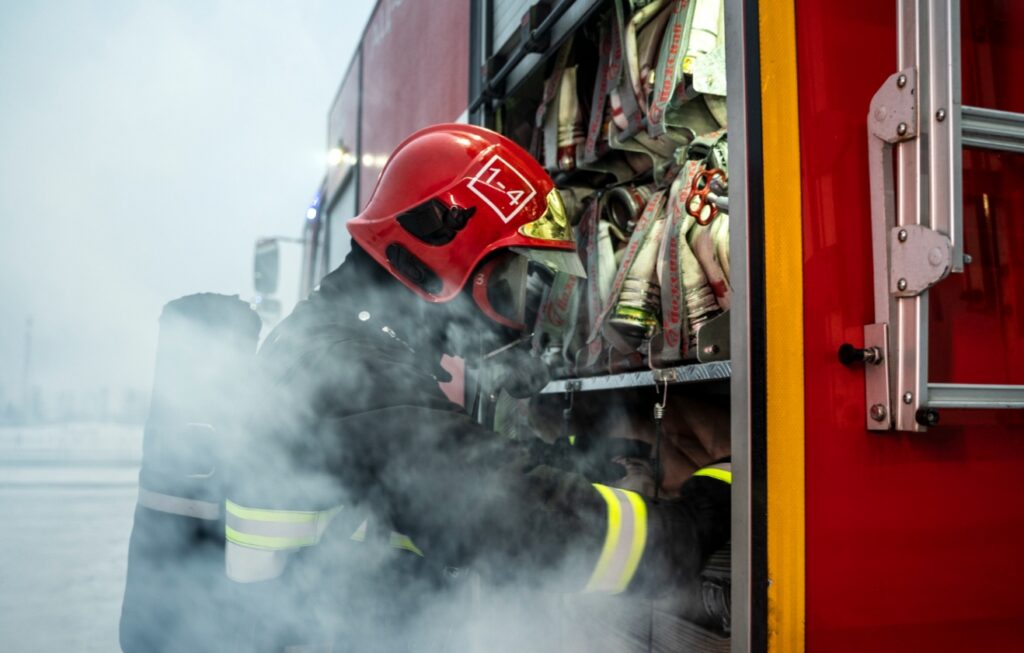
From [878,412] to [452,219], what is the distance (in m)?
1.09

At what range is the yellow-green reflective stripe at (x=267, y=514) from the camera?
151cm

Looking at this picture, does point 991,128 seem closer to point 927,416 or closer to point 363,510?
point 927,416

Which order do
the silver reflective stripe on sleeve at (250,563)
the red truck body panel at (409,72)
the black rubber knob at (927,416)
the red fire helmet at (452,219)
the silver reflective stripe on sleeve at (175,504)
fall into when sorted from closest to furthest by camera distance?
1. the black rubber knob at (927,416)
2. the silver reflective stripe on sleeve at (250,563)
3. the silver reflective stripe on sleeve at (175,504)
4. the red fire helmet at (452,219)
5. the red truck body panel at (409,72)

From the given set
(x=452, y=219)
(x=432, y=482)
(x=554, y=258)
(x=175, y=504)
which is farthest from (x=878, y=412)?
(x=175, y=504)

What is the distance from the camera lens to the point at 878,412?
116 centimetres

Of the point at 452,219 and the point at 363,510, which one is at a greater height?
the point at 452,219

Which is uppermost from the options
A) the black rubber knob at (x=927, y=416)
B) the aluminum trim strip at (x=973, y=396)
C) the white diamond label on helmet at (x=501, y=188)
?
the white diamond label on helmet at (x=501, y=188)

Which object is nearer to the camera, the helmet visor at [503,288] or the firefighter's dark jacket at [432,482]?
the firefighter's dark jacket at [432,482]

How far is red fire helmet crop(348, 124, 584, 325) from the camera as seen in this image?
6.19 ft

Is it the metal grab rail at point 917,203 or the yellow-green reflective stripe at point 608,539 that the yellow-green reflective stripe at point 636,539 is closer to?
the yellow-green reflective stripe at point 608,539

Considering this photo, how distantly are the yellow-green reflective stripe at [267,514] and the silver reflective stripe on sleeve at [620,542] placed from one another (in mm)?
605

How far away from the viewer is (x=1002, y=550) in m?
1.25

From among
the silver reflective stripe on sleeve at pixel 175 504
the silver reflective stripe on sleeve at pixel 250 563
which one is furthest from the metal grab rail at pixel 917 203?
the silver reflective stripe on sleeve at pixel 175 504

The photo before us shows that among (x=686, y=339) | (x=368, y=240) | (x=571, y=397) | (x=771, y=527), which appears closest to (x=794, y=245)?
(x=771, y=527)
